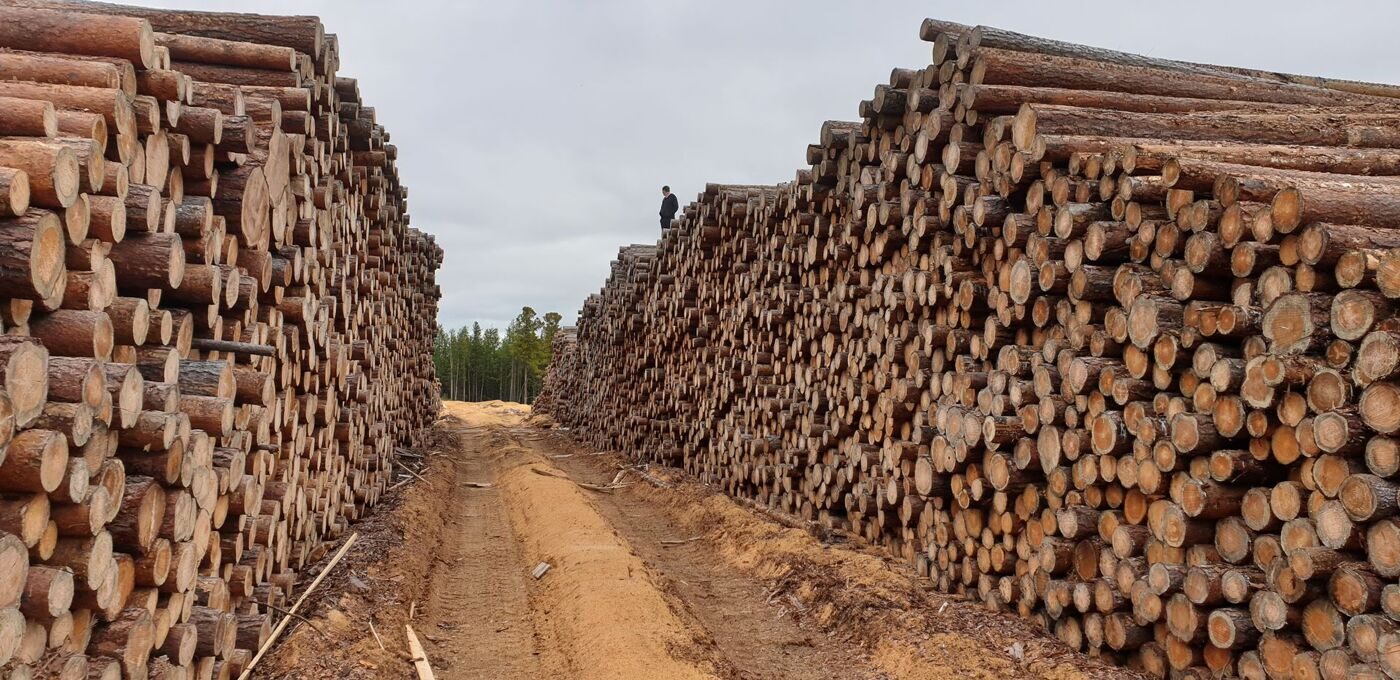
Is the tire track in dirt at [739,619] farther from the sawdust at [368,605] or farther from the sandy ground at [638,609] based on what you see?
the sawdust at [368,605]

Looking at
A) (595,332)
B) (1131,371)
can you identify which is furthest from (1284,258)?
(595,332)

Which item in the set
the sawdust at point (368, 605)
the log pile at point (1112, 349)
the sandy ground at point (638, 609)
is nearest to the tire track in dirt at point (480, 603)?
the sandy ground at point (638, 609)

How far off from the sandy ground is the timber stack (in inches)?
33.0

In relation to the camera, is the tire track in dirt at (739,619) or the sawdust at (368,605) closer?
the sawdust at (368,605)

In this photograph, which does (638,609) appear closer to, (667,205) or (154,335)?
(154,335)

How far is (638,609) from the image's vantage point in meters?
7.55

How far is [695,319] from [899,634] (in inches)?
386

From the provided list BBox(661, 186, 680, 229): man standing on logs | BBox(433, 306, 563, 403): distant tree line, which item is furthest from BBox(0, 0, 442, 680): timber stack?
BBox(433, 306, 563, 403): distant tree line

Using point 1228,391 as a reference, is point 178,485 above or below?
below

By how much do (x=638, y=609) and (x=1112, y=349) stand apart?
4.04m

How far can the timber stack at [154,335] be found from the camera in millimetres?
3701

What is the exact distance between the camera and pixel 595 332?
2667 cm

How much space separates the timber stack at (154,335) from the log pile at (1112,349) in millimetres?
5265

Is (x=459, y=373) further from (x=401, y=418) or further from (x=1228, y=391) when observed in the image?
(x=1228, y=391)
